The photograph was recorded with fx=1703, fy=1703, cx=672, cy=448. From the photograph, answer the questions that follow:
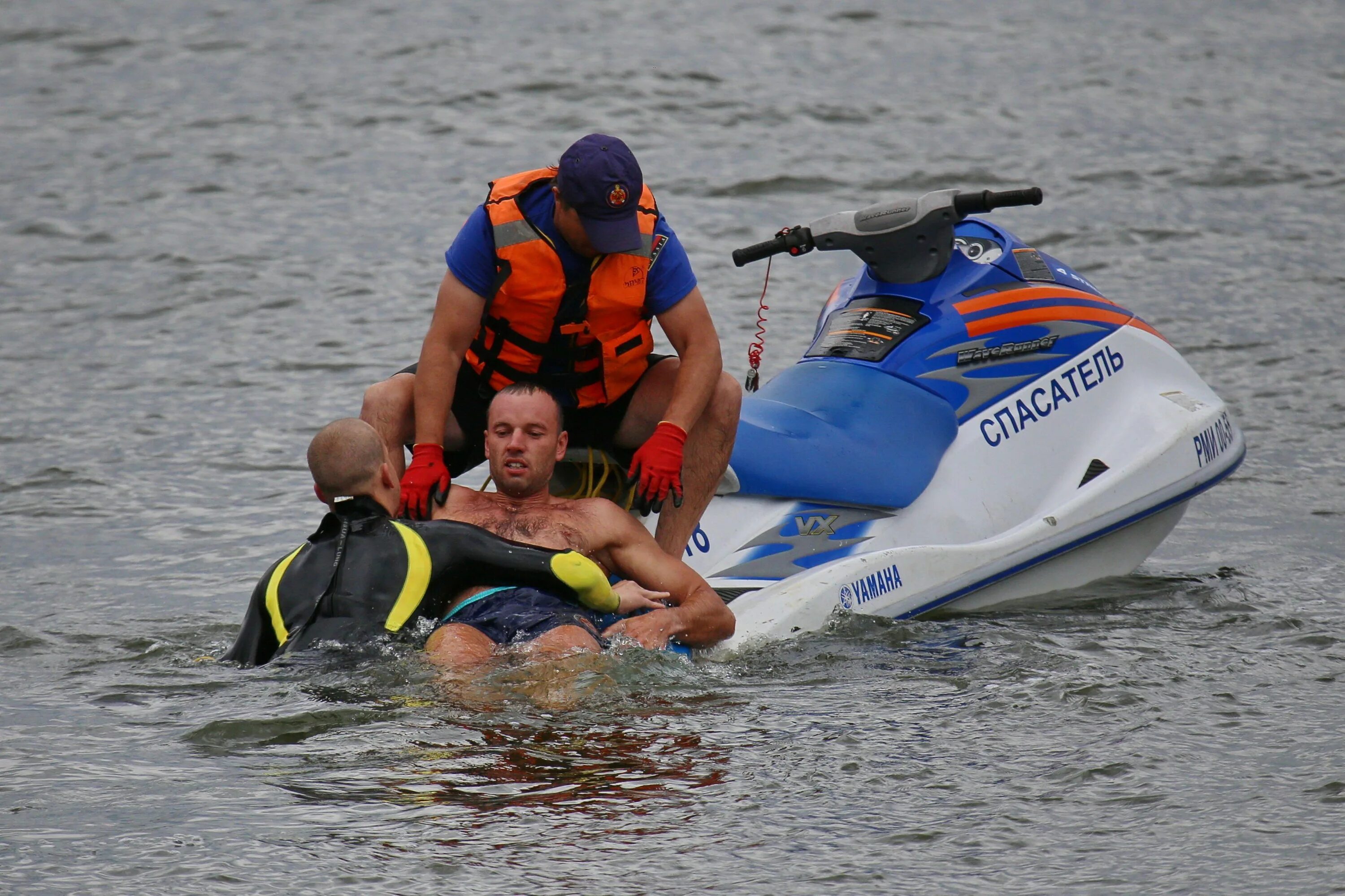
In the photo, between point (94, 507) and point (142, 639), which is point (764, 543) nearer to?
point (142, 639)

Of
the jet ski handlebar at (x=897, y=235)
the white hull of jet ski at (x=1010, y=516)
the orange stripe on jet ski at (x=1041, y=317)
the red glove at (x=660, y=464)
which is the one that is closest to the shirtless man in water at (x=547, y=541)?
the red glove at (x=660, y=464)

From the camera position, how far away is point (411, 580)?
4.82 meters

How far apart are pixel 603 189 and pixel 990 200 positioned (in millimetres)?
1669

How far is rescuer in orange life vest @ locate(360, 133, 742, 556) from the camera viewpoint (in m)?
5.13

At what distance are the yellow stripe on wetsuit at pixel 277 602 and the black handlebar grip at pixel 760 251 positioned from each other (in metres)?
1.96

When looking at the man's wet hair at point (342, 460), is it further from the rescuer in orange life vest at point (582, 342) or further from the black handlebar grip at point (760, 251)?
the black handlebar grip at point (760, 251)

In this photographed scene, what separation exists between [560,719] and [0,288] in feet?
26.5

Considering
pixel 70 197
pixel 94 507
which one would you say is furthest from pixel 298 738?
pixel 70 197

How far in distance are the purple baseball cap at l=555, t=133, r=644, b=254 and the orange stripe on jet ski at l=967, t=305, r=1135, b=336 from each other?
1600 mm

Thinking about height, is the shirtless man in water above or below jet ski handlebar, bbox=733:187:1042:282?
below

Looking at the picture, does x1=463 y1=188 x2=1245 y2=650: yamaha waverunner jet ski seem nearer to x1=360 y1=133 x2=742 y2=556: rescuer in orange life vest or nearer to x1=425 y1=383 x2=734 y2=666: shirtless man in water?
x1=360 y1=133 x2=742 y2=556: rescuer in orange life vest

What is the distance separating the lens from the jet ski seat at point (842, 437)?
566 centimetres

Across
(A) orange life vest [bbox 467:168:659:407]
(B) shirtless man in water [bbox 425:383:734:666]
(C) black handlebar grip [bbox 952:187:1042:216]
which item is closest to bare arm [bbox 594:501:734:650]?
(B) shirtless man in water [bbox 425:383:734:666]

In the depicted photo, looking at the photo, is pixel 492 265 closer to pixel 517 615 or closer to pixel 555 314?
pixel 555 314
